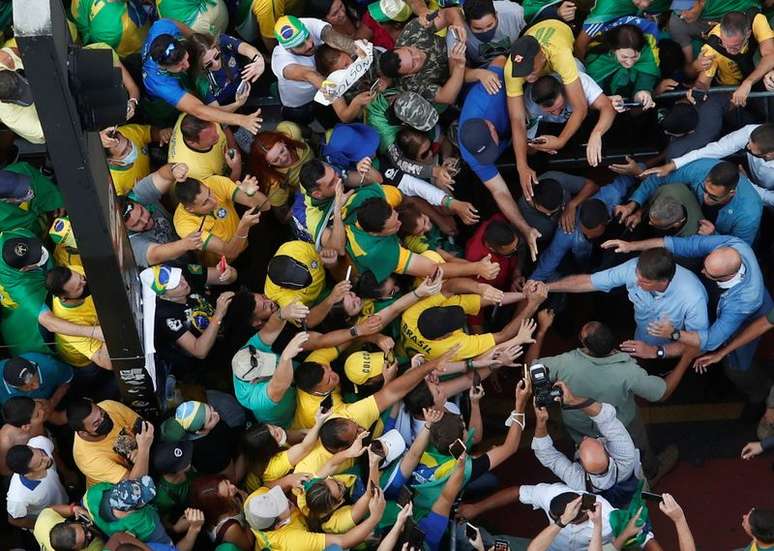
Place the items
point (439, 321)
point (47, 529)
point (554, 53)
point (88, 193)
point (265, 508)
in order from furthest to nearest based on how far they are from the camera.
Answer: point (554, 53), point (439, 321), point (47, 529), point (265, 508), point (88, 193)

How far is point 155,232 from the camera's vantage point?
22.9 ft

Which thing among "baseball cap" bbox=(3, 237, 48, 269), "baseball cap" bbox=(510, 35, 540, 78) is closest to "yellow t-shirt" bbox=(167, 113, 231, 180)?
"baseball cap" bbox=(3, 237, 48, 269)

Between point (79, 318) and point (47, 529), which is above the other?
point (79, 318)

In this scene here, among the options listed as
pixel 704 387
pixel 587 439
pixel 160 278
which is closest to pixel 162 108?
pixel 160 278

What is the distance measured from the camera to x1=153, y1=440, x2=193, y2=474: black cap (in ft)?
19.7

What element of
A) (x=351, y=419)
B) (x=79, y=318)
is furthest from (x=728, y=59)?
(x=79, y=318)

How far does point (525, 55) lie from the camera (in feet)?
22.5

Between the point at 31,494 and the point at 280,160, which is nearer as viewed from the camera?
the point at 31,494

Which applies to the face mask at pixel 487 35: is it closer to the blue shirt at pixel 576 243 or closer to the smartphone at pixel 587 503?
the blue shirt at pixel 576 243

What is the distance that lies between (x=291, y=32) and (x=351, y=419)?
2.57 metres

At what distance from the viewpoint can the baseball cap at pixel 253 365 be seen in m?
6.33

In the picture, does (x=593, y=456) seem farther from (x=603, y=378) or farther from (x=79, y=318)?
A: (x=79, y=318)

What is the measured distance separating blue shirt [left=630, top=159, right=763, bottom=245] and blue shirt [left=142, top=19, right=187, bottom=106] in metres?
3.21

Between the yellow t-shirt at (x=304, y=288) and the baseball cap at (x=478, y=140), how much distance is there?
4.13ft
